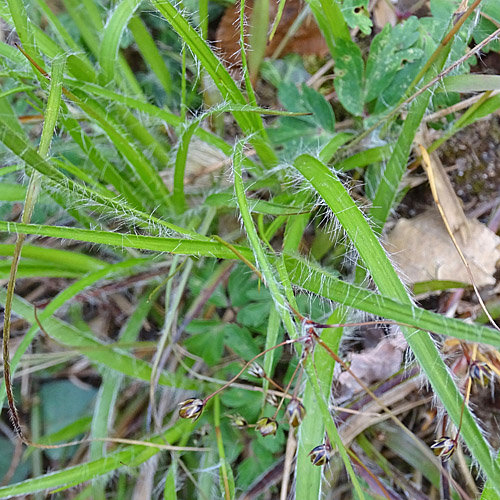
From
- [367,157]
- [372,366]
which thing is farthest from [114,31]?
[372,366]

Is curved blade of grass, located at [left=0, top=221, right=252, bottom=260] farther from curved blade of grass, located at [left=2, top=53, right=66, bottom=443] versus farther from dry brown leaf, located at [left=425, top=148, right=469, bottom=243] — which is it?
dry brown leaf, located at [left=425, top=148, right=469, bottom=243]

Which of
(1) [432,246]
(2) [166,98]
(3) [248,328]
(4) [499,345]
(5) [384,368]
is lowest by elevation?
(5) [384,368]

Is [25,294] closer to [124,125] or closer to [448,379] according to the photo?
[124,125]

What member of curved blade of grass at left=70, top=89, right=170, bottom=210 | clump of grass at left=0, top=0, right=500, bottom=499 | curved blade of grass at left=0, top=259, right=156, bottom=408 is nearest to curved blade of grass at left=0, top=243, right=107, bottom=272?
clump of grass at left=0, top=0, right=500, bottom=499

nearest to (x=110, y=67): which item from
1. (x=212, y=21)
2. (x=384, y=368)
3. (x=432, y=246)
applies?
(x=212, y=21)

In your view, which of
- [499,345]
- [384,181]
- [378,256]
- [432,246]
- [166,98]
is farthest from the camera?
[166,98]

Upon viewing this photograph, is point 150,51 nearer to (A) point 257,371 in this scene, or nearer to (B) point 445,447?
(A) point 257,371
